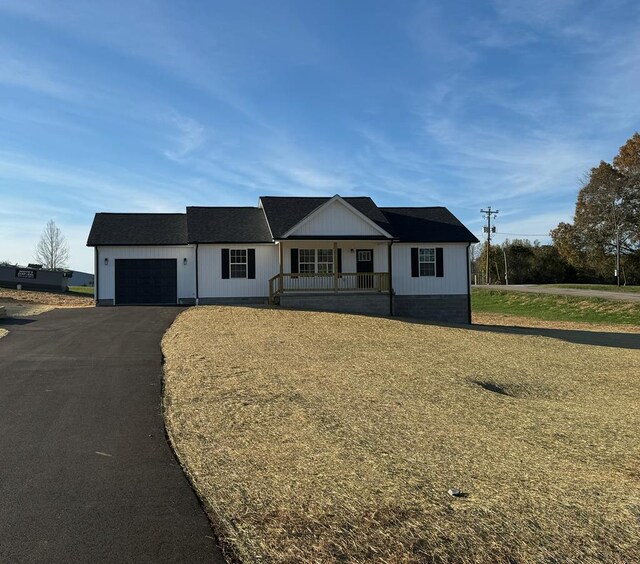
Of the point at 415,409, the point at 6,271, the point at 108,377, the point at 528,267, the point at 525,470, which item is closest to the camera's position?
the point at 525,470

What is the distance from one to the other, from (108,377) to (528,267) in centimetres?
6486

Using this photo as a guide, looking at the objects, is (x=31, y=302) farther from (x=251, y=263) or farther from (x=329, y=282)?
(x=329, y=282)

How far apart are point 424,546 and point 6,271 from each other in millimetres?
31607

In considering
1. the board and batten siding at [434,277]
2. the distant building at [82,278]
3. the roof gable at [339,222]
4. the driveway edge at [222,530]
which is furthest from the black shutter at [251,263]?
A: the distant building at [82,278]

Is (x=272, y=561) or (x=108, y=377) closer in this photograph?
(x=272, y=561)

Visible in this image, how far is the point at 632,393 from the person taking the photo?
1046 cm

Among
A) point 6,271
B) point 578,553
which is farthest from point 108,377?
point 6,271

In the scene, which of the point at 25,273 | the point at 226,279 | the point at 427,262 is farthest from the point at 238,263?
the point at 25,273

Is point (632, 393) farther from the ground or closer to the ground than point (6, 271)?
closer to the ground

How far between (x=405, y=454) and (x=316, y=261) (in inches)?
765

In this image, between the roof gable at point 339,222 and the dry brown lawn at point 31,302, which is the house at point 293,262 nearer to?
the roof gable at point 339,222

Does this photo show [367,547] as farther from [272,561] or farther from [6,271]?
[6,271]

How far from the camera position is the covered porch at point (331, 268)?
23.6 meters

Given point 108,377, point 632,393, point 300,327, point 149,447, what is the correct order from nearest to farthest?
point 149,447 → point 108,377 → point 632,393 → point 300,327
